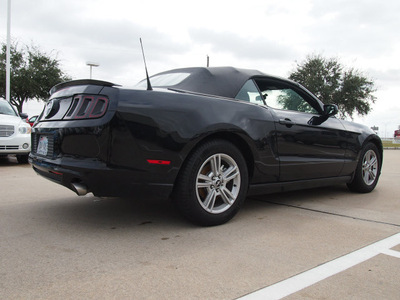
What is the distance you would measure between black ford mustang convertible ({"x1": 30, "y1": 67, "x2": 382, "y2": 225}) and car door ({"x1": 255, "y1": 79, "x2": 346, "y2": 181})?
15mm

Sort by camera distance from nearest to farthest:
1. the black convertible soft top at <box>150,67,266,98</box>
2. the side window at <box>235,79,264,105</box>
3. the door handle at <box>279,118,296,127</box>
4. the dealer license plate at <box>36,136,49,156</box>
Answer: the dealer license plate at <box>36,136,49,156</box> < the black convertible soft top at <box>150,67,266,98</box> < the side window at <box>235,79,264,105</box> < the door handle at <box>279,118,296,127</box>

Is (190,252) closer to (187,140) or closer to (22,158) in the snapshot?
(187,140)

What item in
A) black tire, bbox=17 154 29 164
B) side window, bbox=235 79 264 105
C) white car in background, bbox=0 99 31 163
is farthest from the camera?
black tire, bbox=17 154 29 164

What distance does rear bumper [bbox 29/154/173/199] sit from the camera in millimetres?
2734

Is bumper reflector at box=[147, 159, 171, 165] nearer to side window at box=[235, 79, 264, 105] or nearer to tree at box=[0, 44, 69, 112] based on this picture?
side window at box=[235, 79, 264, 105]

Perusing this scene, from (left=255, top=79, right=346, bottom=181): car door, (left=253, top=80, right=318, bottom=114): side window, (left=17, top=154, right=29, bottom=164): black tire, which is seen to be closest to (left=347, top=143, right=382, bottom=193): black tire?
(left=255, top=79, right=346, bottom=181): car door

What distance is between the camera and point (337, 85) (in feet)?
114

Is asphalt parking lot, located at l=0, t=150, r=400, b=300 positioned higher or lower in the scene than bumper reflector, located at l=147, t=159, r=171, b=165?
lower

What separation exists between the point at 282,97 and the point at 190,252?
2.26 metres

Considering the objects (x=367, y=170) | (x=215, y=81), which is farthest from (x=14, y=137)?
→ (x=367, y=170)

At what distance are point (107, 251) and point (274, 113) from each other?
2.13 metres

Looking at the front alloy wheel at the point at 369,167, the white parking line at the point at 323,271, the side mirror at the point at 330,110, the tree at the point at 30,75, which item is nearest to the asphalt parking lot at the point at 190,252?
the white parking line at the point at 323,271

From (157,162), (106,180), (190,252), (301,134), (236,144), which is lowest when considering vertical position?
(190,252)

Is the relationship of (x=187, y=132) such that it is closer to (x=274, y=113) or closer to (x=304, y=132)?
(x=274, y=113)
